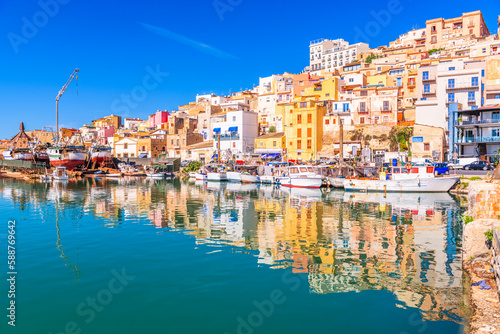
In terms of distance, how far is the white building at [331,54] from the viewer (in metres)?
100

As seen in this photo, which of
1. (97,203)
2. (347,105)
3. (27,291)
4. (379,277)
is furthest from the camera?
(347,105)

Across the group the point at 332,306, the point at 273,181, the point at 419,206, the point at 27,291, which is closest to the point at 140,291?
the point at 27,291

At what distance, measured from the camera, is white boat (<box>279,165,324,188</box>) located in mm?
44256

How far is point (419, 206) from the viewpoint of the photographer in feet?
90.8

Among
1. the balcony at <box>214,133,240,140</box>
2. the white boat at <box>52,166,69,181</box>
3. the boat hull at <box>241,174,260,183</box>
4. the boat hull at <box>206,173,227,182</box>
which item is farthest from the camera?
the balcony at <box>214,133,240,140</box>

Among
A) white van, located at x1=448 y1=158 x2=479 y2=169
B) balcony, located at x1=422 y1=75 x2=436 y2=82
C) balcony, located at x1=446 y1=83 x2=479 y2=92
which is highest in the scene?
balcony, located at x1=422 y1=75 x2=436 y2=82

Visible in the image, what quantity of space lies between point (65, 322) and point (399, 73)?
67.6 metres

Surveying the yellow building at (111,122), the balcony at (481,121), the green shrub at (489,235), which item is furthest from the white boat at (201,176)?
the yellow building at (111,122)

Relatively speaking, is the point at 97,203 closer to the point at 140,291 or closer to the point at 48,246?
the point at 48,246

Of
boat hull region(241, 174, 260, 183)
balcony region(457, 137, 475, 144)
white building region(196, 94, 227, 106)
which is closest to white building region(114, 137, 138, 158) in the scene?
white building region(196, 94, 227, 106)

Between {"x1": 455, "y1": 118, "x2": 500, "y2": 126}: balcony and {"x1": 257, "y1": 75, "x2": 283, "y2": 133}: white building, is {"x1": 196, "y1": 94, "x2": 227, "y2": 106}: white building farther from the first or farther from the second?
{"x1": 455, "y1": 118, "x2": 500, "y2": 126}: balcony

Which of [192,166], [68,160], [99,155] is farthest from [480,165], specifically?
[68,160]

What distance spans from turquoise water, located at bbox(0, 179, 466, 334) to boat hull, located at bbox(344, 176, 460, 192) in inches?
622

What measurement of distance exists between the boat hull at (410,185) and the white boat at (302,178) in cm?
513
